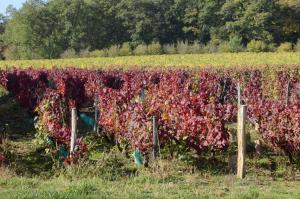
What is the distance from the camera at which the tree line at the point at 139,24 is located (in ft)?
220

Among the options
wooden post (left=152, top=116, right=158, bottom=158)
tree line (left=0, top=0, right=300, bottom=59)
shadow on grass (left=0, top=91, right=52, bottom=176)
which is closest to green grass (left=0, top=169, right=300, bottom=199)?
wooden post (left=152, top=116, right=158, bottom=158)

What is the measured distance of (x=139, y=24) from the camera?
69.4m

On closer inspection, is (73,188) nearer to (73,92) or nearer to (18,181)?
(18,181)

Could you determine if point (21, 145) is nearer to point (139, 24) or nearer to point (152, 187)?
point (152, 187)

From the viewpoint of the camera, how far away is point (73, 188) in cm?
695

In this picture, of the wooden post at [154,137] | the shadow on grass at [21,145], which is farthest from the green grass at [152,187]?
the shadow on grass at [21,145]

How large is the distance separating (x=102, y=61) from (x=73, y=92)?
3052 centimetres

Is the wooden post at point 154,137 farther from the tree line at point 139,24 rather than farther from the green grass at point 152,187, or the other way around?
the tree line at point 139,24

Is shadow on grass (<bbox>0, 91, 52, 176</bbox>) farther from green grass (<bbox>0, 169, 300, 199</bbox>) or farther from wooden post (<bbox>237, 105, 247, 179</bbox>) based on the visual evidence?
wooden post (<bbox>237, 105, 247, 179</bbox>)

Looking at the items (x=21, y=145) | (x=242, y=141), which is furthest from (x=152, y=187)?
(x=21, y=145)

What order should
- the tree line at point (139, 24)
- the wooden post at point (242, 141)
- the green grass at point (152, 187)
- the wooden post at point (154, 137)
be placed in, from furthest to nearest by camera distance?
the tree line at point (139, 24), the wooden post at point (154, 137), the wooden post at point (242, 141), the green grass at point (152, 187)

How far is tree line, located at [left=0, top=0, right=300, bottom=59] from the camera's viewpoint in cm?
6694

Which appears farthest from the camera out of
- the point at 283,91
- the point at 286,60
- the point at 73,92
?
the point at 286,60

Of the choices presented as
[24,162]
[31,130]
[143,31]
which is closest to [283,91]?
[31,130]
